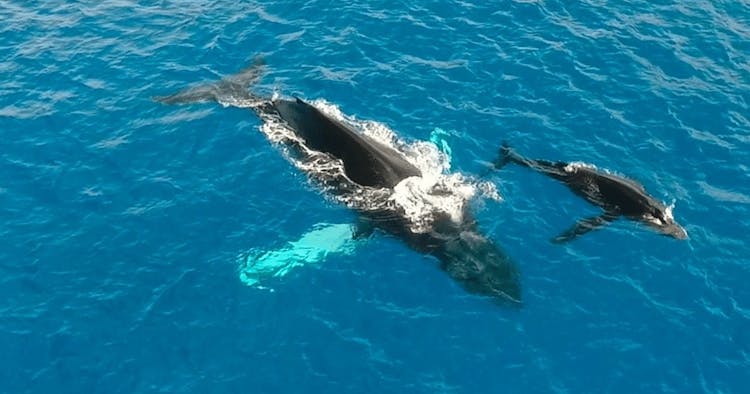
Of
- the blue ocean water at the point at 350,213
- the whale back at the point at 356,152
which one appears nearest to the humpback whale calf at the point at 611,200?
the blue ocean water at the point at 350,213

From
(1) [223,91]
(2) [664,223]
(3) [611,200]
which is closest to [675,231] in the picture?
(2) [664,223]

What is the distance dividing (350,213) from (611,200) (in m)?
10.3

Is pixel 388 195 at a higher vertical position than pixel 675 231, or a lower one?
higher

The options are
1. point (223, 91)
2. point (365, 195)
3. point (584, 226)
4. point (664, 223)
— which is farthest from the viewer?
point (223, 91)

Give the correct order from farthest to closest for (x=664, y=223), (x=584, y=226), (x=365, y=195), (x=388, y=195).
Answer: (x=365, y=195) → (x=388, y=195) → (x=584, y=226) → (x=664, y=223)

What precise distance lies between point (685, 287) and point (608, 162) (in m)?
6.92

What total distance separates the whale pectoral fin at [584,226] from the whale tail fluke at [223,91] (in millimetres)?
15738

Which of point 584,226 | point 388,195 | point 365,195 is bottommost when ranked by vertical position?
point 584,226

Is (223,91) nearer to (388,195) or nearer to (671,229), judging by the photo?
(388,195)

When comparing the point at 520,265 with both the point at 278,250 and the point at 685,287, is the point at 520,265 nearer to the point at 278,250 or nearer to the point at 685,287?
the point at 685,287

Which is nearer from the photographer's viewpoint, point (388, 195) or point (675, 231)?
point (675, 231)

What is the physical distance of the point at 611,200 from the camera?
2812cm

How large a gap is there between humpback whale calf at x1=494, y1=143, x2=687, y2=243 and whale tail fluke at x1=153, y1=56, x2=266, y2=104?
14.7 meters

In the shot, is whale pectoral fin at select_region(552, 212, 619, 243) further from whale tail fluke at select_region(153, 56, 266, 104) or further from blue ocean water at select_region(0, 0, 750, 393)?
whale tail fluke at select_region(153, 56, 266, 104)
